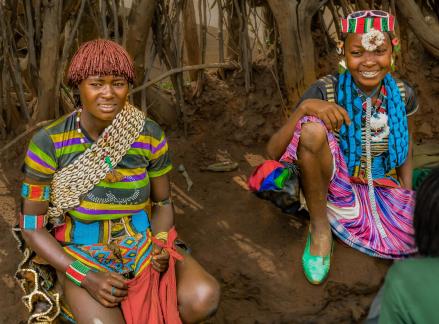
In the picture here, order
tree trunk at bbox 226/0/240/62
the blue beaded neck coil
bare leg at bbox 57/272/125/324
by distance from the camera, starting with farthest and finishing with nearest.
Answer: tree trunk at bbox 226/0/240/62 → the blue beaded neck coil → bare leg at bbox 57/272/125/324

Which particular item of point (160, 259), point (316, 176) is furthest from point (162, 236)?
point (316, 176)

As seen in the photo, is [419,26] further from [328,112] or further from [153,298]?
[153,298]

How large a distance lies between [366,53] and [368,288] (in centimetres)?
114

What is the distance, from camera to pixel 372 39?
2.95 metres

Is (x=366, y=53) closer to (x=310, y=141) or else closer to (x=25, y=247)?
(x=310, y=141)

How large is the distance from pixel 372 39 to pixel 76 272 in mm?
1698

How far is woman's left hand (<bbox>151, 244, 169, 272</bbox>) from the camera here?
255 centimetres

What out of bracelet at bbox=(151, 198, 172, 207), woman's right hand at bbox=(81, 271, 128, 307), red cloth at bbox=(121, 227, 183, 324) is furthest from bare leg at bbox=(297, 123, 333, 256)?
woman's right hand at bbox=(81, 271, 128, 307)

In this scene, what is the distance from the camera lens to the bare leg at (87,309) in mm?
2389

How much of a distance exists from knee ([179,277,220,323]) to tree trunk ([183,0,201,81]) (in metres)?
2.07

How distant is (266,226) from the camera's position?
11.1 feet

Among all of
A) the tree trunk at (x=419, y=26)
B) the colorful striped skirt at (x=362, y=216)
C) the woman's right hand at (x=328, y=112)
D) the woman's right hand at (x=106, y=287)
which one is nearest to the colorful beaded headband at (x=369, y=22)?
the woman's right hand at (x=328, y=112)

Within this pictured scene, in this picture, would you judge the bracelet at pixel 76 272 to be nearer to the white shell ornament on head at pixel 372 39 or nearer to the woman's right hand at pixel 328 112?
the woman's right hand at pixel 328 112

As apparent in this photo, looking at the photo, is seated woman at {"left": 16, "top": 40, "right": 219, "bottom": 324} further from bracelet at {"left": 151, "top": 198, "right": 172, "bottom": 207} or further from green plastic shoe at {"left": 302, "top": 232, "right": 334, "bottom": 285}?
green plastic shoe at {"left": 302, "top": 232, "right": 334, "bottom": 285}
